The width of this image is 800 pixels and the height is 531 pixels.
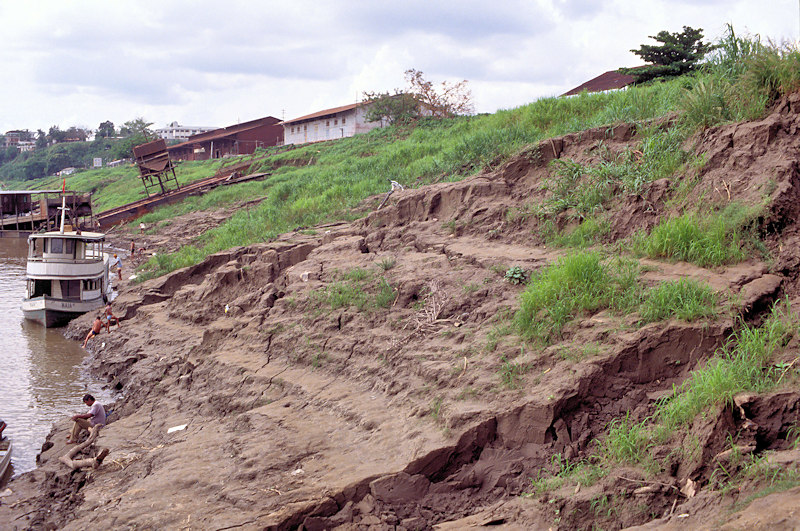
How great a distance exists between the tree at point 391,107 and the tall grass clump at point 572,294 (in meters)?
29.7

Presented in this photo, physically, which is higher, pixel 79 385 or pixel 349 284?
pixel 349 284

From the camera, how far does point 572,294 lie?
21.5 feet

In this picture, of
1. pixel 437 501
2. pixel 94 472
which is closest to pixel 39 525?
pixel 94 472

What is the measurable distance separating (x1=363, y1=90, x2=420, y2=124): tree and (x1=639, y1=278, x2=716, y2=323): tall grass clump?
100ft

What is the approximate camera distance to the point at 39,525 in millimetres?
7137

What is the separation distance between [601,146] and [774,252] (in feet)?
12.6

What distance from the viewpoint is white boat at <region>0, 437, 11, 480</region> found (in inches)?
348

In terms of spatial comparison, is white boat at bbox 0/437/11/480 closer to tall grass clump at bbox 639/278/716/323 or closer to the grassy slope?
tall grass clump at bbox 639/278/716/323

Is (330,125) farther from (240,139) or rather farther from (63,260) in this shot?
(63,260)

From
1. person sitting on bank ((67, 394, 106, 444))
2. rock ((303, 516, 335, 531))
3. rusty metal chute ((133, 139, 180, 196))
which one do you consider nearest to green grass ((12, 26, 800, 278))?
rock ((303, 516, 335, 531))

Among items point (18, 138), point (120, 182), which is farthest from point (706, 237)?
point (18, 138)

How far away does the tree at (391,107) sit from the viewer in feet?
122

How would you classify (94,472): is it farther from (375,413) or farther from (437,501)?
(437,501)

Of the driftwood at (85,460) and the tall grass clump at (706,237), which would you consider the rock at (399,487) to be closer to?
the tall grass clump at (706,237)
